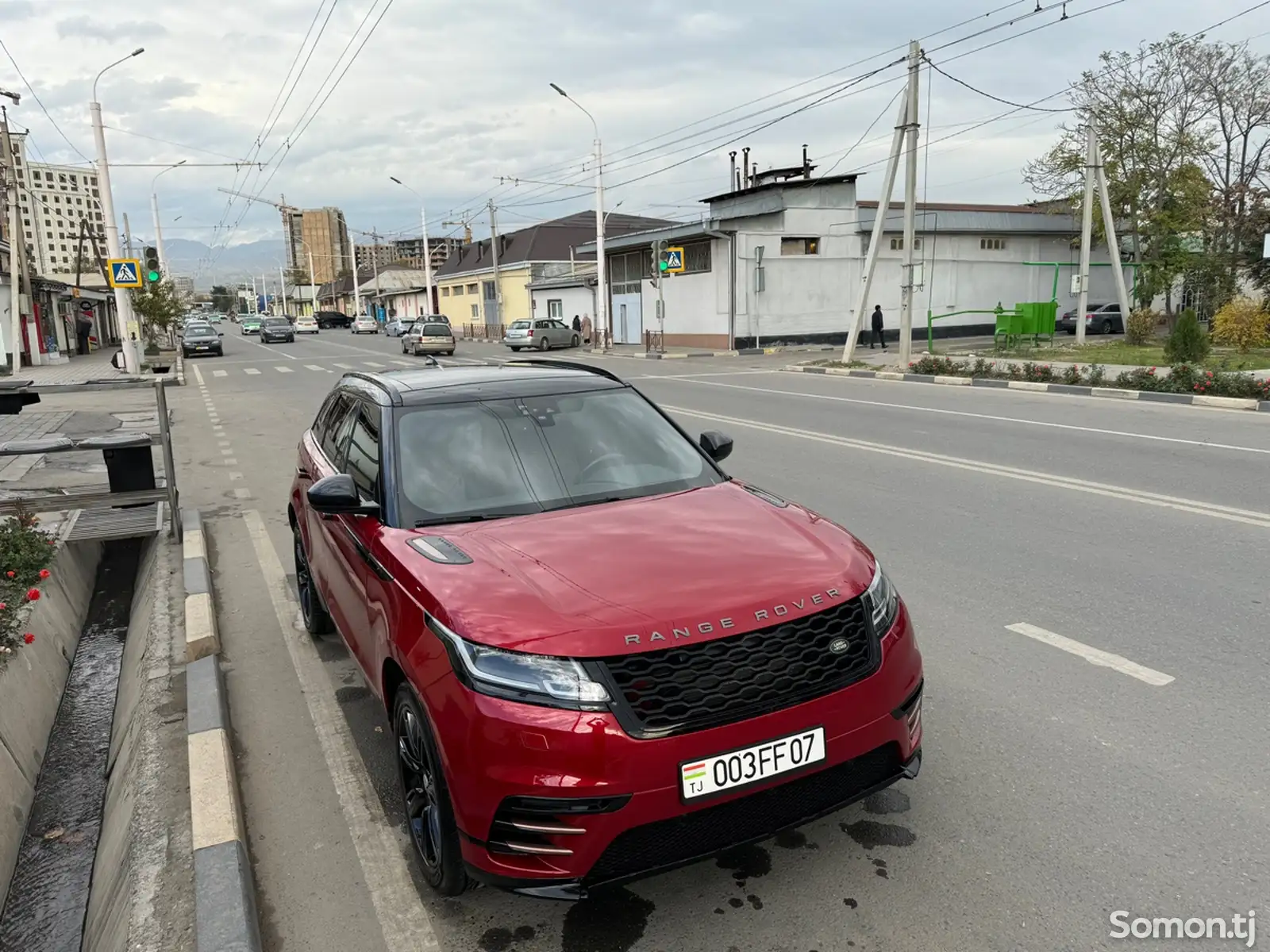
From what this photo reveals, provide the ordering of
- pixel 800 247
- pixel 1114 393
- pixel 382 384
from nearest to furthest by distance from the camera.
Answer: pixel 382 384 < pixel 1114 393 < pixel 800 247

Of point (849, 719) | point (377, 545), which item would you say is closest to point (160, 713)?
point (377, 545)

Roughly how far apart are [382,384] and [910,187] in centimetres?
2107

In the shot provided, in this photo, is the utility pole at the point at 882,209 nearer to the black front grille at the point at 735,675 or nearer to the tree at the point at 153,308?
the black front grille at the point at 735,675

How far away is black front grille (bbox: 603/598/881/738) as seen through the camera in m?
2.44

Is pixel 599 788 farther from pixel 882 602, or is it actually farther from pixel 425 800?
pixel 882 602

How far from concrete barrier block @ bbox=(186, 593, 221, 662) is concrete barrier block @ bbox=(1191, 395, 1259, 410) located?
49.0ft

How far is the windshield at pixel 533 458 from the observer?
356 cm

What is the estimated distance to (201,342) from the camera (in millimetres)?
39219

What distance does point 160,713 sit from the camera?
428 centimetres

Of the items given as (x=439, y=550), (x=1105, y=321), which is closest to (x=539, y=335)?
(x=1105, y=321)

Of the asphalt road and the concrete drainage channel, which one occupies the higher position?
the asphalt road

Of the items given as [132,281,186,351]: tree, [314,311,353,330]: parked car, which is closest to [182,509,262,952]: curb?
[132,281,186,351]: tree

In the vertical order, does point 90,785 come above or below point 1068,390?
below

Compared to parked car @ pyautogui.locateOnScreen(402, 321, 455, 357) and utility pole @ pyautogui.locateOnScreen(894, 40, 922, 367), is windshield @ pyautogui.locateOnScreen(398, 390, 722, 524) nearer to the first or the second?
utility pole @ pyautogui.locateOnScreen(894, 40, 922, 367)
